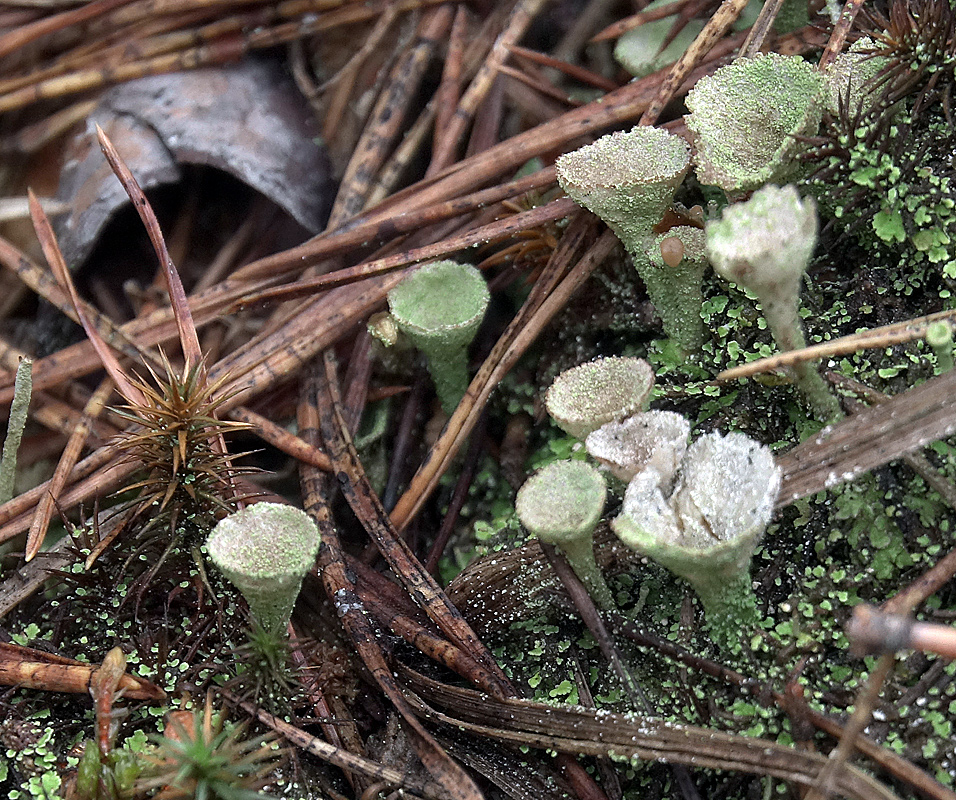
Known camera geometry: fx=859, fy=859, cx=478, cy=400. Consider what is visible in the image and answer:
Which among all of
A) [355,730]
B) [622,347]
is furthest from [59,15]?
[355,730]

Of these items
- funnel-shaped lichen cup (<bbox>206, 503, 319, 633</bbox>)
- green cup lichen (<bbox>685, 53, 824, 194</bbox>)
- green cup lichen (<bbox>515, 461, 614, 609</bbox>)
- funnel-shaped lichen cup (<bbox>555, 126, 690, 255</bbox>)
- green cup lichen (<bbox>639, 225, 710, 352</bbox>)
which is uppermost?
green cup lichen (<bbox>685, 53, 824, 194</bbox>)

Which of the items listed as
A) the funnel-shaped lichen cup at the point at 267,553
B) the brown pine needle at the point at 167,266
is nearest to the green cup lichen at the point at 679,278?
the funnel-shaped lichen cup at the point at 267,553

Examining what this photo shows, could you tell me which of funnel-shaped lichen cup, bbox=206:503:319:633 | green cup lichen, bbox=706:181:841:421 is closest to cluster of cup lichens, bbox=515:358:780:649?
green cup lichen, bbox=706:181:841:421

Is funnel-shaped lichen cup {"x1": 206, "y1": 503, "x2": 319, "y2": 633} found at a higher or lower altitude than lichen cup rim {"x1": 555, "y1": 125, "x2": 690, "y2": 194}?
lower

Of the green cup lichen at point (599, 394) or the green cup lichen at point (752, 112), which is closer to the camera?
the green cup lichen at point (599, 394)

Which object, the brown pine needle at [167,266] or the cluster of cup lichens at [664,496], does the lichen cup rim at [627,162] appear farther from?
the brown pine needle at [167,266]

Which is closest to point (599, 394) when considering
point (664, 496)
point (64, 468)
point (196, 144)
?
point (664, 496)

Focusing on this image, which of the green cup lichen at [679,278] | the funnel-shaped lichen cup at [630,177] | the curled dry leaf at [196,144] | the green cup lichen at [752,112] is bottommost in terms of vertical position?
the green cup lichen at [679,278]

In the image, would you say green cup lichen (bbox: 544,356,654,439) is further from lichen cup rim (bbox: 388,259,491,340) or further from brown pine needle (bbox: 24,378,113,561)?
brown pine needle (bbox: 24,378,113,561)
